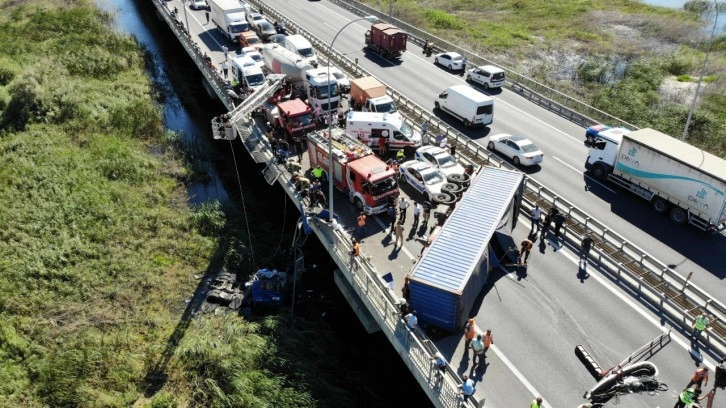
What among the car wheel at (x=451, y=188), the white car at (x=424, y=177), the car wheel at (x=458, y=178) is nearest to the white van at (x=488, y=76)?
the car wheel at (x=458, y=178)

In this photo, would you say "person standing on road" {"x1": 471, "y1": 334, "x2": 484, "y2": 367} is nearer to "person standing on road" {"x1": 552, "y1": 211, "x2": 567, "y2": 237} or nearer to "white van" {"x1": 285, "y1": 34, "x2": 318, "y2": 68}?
"person standing on road" {"x1": 552, "y1": 211, "x2": 567, "y2": 237}

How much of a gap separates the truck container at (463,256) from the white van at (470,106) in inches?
460

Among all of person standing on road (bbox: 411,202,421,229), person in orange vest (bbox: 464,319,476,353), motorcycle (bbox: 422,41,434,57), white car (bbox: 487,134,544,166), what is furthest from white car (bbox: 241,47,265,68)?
person in orange vest (bbox: 464,319,476,353)

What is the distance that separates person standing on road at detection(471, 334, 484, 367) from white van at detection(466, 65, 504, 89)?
28.0 m

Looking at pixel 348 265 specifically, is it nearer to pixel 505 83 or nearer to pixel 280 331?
pixel 280 331

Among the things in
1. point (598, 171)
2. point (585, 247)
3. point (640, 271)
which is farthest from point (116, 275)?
point (598, 171)

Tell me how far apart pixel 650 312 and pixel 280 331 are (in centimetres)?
1481

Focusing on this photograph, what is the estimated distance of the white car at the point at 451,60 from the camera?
44.1 meters

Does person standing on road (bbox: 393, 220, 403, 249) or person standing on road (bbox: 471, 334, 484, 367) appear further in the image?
person standing on road (bbox: 393, 220, 403, 249)

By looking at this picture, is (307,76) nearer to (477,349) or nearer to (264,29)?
(264,29)

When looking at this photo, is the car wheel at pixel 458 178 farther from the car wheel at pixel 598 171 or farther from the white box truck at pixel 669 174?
the white box truck at pixel 669 174

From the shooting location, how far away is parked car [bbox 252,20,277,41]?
49.6m

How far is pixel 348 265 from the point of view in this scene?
20.8 metres

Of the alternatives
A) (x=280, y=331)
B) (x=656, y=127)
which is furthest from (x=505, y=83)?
(x=280, y=331)
